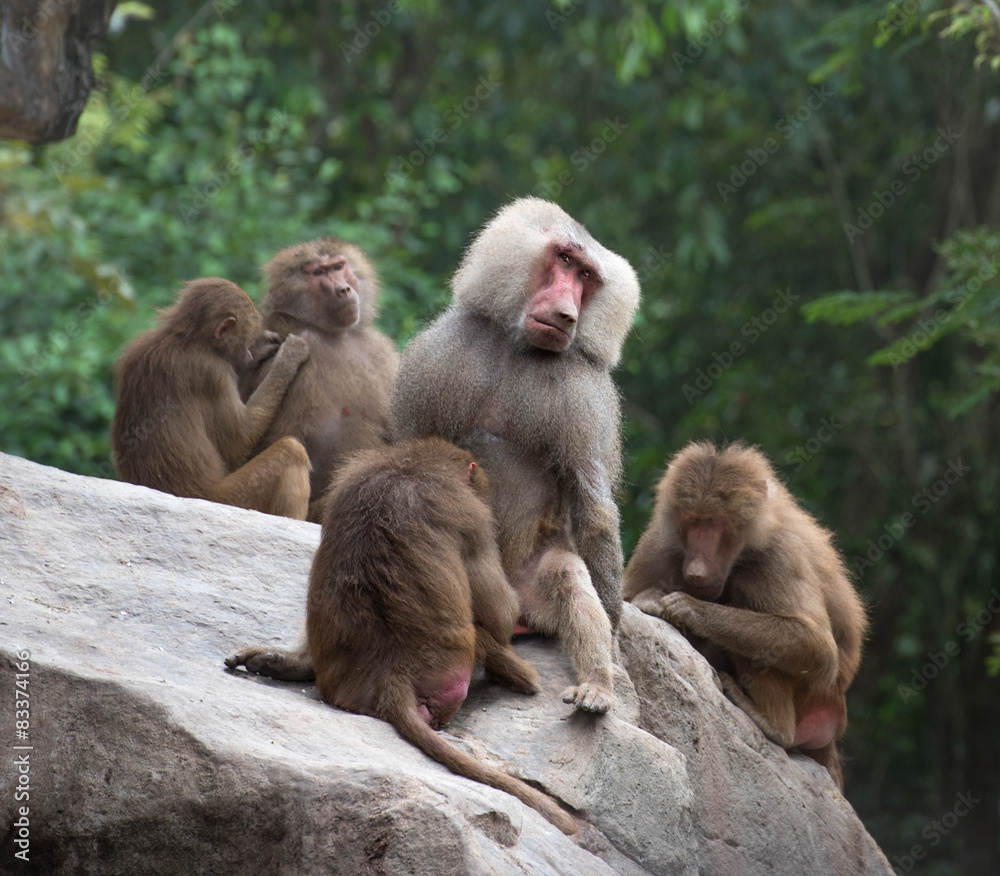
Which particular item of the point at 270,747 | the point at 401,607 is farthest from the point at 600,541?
the point at 270,747

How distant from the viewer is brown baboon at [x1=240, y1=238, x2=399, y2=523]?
5.01m

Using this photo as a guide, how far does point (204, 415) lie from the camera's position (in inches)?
188

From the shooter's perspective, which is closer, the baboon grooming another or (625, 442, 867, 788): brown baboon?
the baboon grooming another

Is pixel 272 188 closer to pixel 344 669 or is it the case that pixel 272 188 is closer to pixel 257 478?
pixel 257 478

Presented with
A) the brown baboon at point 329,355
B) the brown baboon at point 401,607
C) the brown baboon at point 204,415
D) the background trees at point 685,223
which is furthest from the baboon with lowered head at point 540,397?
the background trees at point 685,223

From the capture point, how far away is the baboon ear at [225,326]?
4848 millimetres

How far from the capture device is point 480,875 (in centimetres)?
245

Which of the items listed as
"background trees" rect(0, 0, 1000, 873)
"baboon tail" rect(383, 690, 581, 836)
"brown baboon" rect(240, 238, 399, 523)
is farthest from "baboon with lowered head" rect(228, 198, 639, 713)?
"background trees" rect(0, 0, 1000, 873)

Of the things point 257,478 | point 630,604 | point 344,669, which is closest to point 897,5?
point 630,604

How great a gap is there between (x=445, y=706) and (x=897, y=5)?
3.25m

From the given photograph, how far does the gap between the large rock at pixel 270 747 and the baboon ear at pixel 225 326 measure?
91 cm

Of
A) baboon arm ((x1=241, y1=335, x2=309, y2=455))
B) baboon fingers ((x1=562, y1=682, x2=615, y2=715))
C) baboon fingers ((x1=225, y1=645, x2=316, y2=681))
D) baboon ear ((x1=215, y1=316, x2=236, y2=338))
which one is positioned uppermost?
baboon ear ((x1=215, y1=316, x2=236, y2=338))

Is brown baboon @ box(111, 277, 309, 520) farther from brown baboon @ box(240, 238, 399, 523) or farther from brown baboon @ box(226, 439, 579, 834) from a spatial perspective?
brown baboon @ box(226, 439, 579, 834)

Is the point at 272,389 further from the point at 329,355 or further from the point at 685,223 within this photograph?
the point at 685,223
